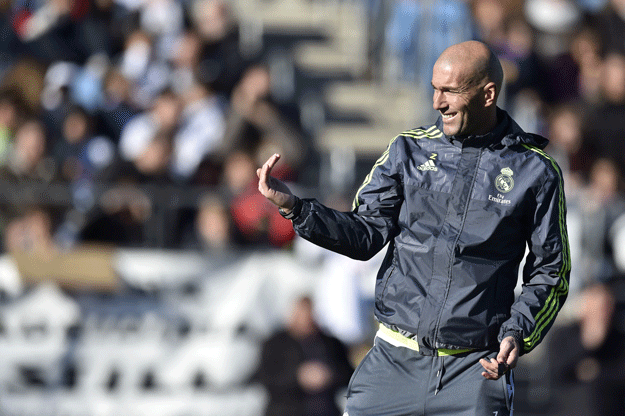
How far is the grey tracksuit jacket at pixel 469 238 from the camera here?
4.05 meters

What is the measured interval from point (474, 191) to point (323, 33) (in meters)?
8.52

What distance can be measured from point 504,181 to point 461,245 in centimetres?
33

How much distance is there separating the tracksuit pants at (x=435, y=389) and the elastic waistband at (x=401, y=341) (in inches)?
0.6

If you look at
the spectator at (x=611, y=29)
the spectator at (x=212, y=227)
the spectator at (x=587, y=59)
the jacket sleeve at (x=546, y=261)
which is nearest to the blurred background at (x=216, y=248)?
the spectator at (x=212, y=227)

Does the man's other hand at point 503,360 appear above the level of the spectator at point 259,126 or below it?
below

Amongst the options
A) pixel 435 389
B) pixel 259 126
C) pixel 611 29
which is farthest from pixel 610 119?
pixel 435 389

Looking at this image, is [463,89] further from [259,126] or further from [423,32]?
[423,32]

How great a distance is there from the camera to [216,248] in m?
8.85

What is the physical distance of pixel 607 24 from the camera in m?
12.0

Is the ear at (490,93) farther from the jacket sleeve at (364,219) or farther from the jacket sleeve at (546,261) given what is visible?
the jacket sleeve at (364,219)

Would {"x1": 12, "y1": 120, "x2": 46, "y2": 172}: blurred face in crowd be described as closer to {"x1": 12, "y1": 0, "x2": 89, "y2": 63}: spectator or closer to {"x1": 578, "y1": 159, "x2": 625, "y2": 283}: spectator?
{"x1": 12, "y1": 0, "x2": 89, "y2": 63}: spectator

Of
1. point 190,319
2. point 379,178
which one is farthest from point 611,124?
point 379,178

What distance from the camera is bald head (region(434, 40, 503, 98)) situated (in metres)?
4.02

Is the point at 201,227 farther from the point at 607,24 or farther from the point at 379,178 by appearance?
the point at 607,24
